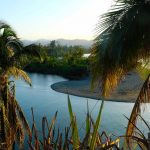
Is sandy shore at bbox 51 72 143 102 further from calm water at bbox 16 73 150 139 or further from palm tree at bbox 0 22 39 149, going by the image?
palm tree at bbox 0 22 39 149

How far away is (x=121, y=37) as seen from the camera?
5.11 metres

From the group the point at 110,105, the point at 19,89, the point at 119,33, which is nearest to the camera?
the point at 119,33

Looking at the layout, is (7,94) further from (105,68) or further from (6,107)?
(105,68)

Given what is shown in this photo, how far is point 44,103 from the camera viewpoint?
29891 millimetres

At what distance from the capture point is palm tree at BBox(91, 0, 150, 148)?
509cm

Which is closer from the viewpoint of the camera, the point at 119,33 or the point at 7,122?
the point at 119,33

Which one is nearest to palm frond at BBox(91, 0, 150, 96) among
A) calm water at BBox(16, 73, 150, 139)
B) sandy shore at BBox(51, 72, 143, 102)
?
calm water at BBox(16, 73, 150, 139)

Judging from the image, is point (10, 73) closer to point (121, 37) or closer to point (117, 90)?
point (121, 37)

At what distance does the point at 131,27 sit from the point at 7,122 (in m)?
6.96

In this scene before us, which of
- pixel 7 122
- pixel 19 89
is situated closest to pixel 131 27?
pixel 7 122

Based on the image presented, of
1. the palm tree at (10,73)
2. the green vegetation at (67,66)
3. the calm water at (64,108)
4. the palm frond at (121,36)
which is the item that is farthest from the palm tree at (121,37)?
the green vegetation at (67,66)

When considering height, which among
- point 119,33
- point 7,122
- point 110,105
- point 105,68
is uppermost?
point 119,33

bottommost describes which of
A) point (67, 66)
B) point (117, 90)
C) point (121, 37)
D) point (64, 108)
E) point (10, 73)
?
point (117, 90)

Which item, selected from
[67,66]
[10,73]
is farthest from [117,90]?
[10,73]
